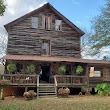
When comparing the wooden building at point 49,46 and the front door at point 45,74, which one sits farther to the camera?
the front door at point 45,74

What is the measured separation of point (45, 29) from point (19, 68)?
5869mm

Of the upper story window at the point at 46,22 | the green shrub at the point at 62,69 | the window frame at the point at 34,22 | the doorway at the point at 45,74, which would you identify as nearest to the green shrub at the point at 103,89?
the green shrub at the point at 62,69

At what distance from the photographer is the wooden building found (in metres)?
21.9

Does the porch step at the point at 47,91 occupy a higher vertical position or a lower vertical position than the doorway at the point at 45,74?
lower

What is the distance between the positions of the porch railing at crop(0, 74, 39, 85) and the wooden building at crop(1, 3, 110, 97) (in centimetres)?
168

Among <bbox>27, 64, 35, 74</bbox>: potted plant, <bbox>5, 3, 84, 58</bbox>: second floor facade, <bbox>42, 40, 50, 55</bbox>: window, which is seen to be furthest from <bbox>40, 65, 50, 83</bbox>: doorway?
<bbox>27, 64, 35, 74</bbox>: potted plant

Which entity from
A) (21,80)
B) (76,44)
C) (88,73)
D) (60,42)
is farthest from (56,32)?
(21,80)

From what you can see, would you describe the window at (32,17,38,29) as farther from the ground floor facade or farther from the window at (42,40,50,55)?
the ground floor facade

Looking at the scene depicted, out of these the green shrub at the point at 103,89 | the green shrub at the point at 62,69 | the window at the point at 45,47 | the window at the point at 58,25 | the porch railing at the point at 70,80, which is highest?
the window at the point at 58,25

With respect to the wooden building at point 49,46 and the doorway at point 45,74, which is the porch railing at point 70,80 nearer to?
the wooden building at point 49,46

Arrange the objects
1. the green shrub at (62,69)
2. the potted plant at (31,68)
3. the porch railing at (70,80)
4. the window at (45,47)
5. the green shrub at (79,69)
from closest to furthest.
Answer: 1. the porch railing at (70,80)
2. the potted plant at (31,68)
3. the green shrub at (62,69)
4. the green shrub at (79,69)
5. the window at (45,47)

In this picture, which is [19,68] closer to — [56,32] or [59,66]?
[59,66]

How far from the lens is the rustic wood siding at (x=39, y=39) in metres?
22.9

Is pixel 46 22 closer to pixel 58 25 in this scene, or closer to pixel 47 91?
pixel 58 25
